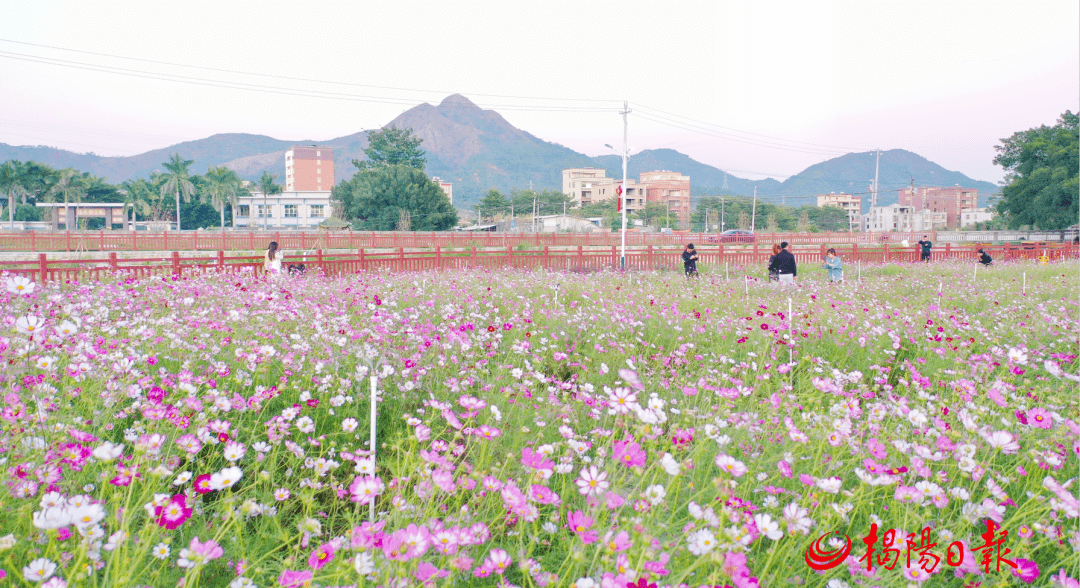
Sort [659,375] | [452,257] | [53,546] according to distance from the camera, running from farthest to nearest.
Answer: [452,257], [659,375], [53,546]

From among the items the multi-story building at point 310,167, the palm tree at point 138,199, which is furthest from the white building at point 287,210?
the multi-story building at point 310,167

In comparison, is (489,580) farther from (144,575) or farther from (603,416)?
(603,416)

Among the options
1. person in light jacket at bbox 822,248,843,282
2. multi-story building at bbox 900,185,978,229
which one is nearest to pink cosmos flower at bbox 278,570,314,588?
person in light jacket at bbox 822,248,843,282

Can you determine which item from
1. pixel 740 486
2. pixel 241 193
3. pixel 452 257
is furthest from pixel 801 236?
pixel 241 193

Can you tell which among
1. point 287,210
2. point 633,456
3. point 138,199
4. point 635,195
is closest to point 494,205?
point 287,210

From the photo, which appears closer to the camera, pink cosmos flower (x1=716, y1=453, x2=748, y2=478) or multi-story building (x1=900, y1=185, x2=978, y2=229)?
pink cosmos flower (x1=716, y1=453, x2=748, y2=478)

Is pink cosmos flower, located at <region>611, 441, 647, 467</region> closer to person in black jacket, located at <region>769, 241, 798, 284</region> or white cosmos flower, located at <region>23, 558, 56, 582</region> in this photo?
white cosmos flower, located at <region>23, 558, 56, 582</region>

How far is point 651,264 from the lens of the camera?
17500 millimetres

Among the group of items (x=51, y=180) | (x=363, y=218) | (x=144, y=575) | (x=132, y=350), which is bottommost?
(x=144, y=575)

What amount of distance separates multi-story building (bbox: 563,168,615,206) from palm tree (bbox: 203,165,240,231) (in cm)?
6779

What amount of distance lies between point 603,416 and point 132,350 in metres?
2.46

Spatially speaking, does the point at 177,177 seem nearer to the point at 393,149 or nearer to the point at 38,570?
the point at 393,149

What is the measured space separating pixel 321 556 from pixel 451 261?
13313 mm

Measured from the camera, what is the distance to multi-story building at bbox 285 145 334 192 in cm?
13550
